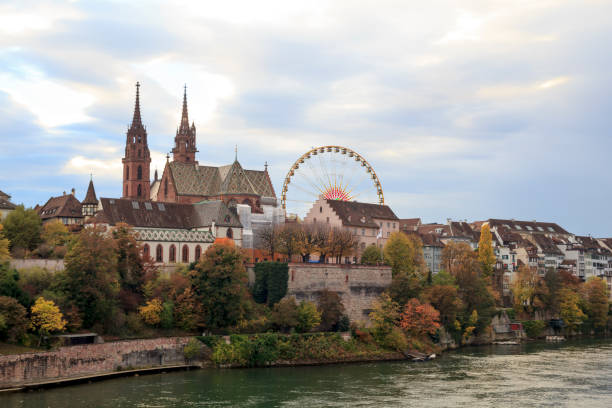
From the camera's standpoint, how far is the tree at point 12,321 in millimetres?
55281

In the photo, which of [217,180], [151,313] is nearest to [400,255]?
[217,180]

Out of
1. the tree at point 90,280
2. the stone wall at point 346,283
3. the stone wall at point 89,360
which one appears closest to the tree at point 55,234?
the tree at point 90,280

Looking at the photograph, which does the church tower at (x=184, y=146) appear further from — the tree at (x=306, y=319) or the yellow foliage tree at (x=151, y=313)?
the yellow foliage tree at (x=151, y=313)

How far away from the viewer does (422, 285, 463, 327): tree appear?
87.2 meters

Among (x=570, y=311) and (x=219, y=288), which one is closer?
(x=219, y=288)

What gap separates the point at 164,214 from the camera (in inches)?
3821

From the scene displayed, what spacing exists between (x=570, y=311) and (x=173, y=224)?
57.1 meters

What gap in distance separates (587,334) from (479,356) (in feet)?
123

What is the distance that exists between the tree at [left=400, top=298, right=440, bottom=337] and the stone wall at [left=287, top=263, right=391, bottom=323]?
4806mm

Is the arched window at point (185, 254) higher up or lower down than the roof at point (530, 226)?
lower down

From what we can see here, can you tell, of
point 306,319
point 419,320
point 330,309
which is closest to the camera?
point 306,319

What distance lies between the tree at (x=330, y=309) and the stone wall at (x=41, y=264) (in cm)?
2704

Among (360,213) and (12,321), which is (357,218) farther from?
(12,321)

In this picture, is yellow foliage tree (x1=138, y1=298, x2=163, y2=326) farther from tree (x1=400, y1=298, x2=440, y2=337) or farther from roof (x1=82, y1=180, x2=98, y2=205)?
roof (x1=82, y1=180, x2=98, y2=205)
